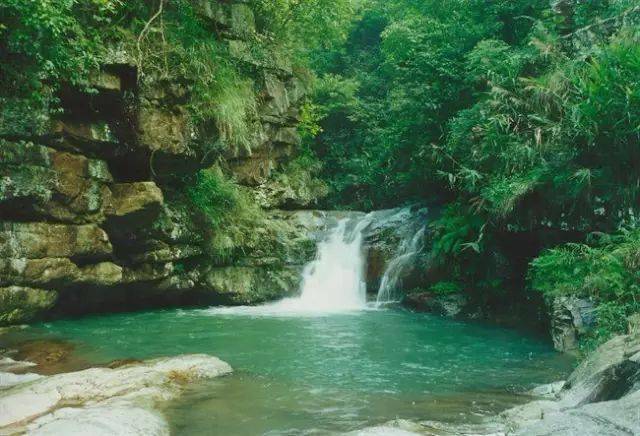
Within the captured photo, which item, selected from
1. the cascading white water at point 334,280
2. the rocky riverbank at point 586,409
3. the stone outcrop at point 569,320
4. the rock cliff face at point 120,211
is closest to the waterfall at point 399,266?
the cascading white water at point 334,280

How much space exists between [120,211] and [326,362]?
5.87m

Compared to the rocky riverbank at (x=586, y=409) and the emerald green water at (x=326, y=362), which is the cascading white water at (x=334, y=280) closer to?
the emerald green water at (x=326, y=362)

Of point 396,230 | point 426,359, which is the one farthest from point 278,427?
point 396,230

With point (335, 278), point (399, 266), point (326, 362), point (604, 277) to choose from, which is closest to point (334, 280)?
point (335, 278)

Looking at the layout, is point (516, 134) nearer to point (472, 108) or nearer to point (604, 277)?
point (472, 108)

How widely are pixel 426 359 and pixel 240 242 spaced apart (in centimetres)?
723

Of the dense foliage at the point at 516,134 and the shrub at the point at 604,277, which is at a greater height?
the dense foliage at the point at 516,134

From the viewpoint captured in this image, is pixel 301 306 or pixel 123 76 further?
pixel 301 306

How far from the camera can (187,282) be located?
1380cm

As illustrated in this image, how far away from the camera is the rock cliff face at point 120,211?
34.3ft

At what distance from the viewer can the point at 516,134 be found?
1130 cm

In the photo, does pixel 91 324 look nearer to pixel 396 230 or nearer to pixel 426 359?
pixel 426 359

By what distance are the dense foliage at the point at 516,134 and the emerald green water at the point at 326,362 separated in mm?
1580

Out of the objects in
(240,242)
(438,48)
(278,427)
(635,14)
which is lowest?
(278,427)
